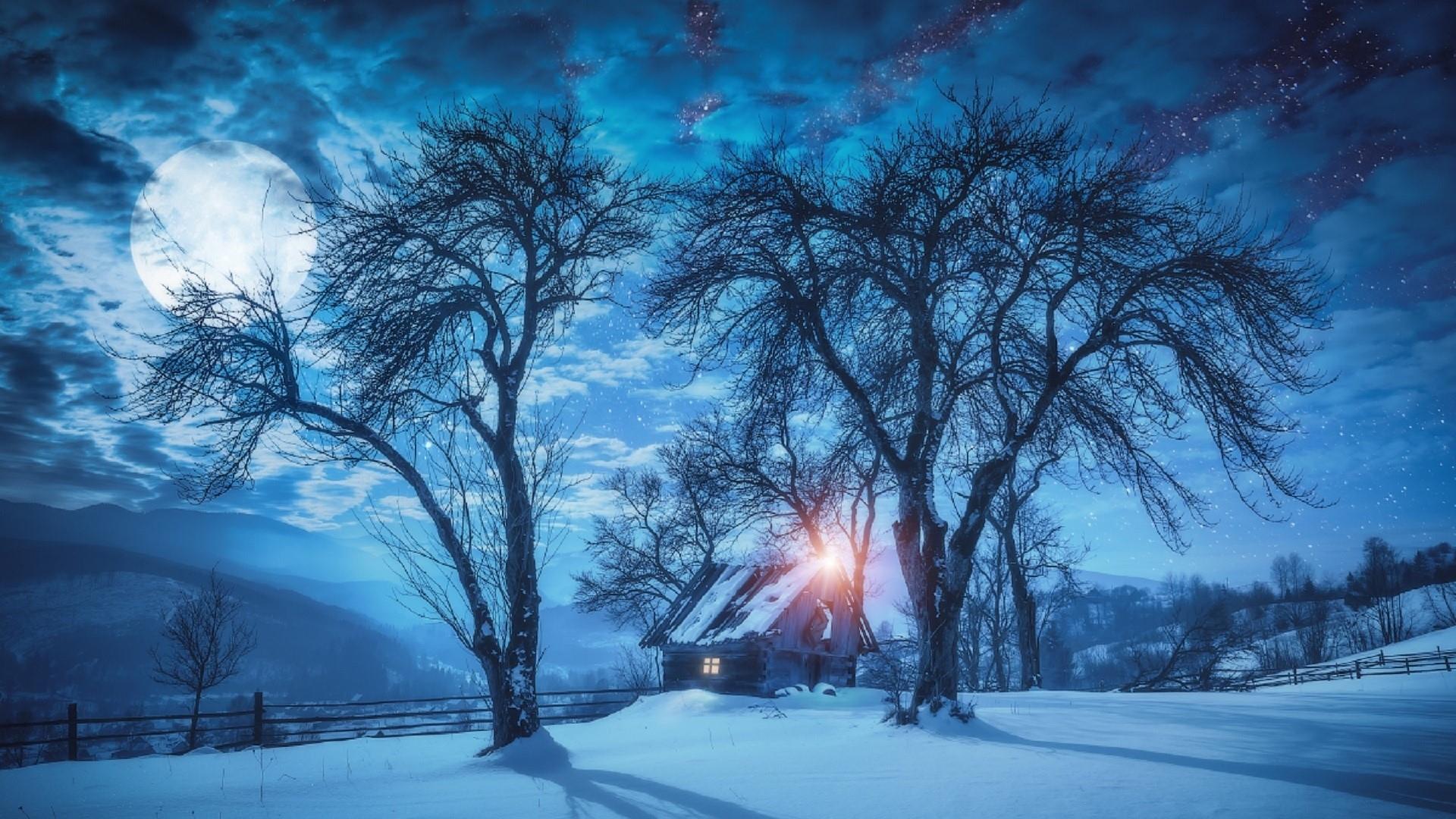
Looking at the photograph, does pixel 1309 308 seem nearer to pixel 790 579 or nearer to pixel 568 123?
pixel 568 123

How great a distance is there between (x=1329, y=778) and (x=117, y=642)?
754 ft

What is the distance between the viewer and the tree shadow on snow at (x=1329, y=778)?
395cm

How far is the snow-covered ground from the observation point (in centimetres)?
421

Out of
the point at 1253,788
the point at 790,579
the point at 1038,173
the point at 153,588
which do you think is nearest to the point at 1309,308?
the point at 1038,173

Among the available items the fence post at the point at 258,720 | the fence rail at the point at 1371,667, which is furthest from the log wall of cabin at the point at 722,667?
the fence rail at the point at 1371,667

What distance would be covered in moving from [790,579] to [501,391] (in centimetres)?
1491

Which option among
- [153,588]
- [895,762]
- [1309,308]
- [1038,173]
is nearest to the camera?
[895,762]

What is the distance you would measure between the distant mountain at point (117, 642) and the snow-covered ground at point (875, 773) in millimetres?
173563

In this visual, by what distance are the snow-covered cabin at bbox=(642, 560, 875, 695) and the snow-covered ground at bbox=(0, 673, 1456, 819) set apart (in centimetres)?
908

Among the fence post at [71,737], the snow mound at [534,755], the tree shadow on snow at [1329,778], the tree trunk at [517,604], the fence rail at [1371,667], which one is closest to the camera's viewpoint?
the tree shadow on snow at [1329,778]

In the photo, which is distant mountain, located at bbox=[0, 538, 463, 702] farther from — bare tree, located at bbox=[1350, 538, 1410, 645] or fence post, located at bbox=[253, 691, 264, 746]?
bare tree, located at bbox=[1350, 538, 1410, 645]

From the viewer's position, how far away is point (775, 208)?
Result: 905 cm

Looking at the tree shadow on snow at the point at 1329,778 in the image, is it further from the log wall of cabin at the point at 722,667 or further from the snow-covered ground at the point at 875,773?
the log wall of cabin at the point at 722,667

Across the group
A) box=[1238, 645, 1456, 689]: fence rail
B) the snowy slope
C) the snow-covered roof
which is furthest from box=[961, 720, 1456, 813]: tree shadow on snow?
box=[1238, 645, 1456, 689]: fence rail
